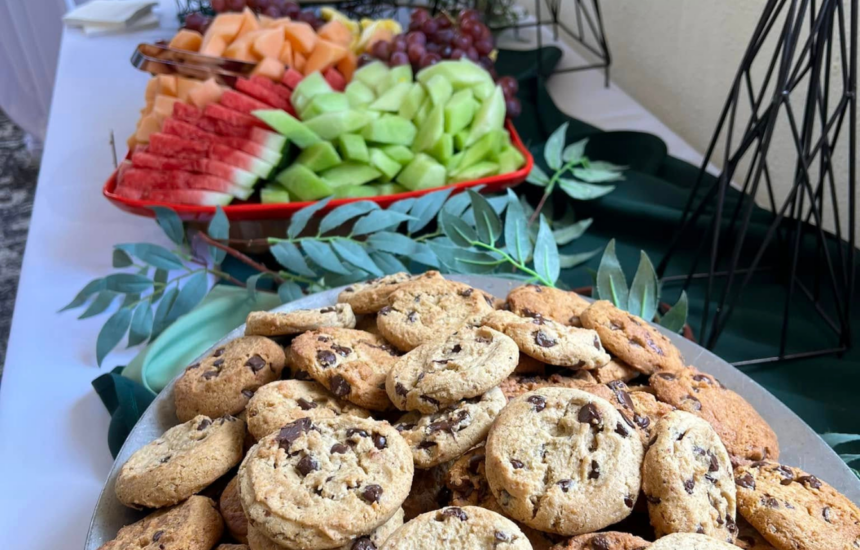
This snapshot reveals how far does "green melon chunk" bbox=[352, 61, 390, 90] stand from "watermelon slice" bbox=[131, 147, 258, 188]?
39 centimetres

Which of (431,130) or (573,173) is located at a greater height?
(431,130)

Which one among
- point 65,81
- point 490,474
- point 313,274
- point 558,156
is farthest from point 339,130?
point 65,81

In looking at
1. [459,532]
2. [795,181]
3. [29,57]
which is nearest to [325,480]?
[459,532]

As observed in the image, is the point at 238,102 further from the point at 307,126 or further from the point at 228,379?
the point at 228,379

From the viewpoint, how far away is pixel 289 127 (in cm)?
127

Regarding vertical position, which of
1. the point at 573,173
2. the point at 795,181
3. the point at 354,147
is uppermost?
the point at 795,181

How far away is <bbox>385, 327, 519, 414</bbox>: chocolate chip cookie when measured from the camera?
0.62 metres

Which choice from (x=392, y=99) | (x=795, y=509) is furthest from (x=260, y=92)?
(x=795, y=509)

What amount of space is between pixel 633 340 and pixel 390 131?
73cm

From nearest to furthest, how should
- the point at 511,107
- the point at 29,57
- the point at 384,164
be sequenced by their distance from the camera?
the point at 384,164 < the point at 511,107 < the point at 29,57

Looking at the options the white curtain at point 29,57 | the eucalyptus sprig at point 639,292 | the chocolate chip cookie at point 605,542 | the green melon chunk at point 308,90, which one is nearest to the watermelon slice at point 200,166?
the green melon chunk at point 308,90

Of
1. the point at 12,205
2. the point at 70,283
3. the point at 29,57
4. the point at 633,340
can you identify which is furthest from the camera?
the point at 29,57

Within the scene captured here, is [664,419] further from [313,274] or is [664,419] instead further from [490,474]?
[313,274]

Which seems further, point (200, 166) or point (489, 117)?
point (489, 117)
